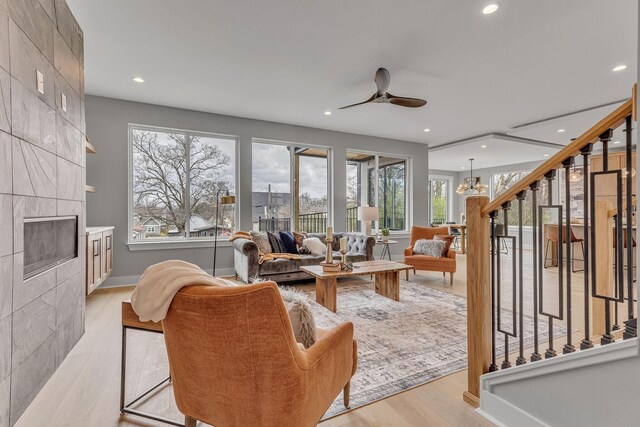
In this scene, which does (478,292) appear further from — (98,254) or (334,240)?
(98,254)

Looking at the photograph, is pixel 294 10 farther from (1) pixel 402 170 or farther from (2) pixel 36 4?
(1) pixel 402 170

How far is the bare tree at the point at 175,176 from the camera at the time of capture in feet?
15.8

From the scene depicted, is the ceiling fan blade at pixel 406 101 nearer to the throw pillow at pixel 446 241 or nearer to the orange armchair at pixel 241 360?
the throw pillow at pixel 446 241

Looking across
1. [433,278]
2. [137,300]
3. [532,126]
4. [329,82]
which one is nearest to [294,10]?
[329,82]

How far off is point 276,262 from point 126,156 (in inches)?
105

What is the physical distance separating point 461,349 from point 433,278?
2715mm

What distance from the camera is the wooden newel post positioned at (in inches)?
68.7

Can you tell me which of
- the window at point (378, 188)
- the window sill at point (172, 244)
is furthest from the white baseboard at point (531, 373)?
the window at point (378, 188)

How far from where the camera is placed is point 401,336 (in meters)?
2.76

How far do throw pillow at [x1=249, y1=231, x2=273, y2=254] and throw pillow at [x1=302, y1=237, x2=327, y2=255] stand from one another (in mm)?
573

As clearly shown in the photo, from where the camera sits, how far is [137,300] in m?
1.22

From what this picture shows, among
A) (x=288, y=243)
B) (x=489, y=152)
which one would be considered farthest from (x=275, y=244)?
(x=489, y=152)

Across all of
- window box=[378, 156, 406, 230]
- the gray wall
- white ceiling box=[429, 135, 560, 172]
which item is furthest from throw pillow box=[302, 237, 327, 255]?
white ceiling box=[429, 135, 560, 172]

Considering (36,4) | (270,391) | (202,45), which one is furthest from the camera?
(202,45)
